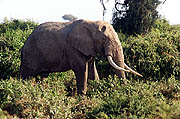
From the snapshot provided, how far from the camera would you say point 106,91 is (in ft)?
23.7

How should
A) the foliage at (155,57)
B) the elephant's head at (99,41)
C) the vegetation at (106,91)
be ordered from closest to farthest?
the vegetation at (106,91) → the elephant's head at (99,41) → the foliage at (155,57)

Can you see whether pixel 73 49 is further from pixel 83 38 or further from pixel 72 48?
pixel 83 38

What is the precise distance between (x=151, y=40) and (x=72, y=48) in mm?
4049

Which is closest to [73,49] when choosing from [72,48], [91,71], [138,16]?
[72,48]

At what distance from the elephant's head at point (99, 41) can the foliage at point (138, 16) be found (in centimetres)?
679

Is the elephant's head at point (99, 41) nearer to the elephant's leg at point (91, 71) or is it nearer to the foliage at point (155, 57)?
the elephant's leg at point (91, 71)

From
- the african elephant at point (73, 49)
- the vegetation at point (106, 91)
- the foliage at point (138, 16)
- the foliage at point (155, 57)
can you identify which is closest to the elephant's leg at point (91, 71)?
the african elephant at point (73, 49)

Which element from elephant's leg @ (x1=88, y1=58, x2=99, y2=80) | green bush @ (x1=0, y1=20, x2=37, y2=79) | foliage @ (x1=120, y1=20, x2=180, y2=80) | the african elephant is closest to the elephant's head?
the african elephant

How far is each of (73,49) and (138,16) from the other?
7376mm

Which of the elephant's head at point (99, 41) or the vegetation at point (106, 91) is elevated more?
the elephant's head at point (99, 41)

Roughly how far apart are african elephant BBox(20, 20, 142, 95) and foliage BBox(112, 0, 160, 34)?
262 inches

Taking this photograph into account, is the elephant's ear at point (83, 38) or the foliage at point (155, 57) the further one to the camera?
→ the foliage at point (155, 57)

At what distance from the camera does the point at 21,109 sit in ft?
18.5

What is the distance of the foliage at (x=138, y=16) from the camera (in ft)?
45.8
